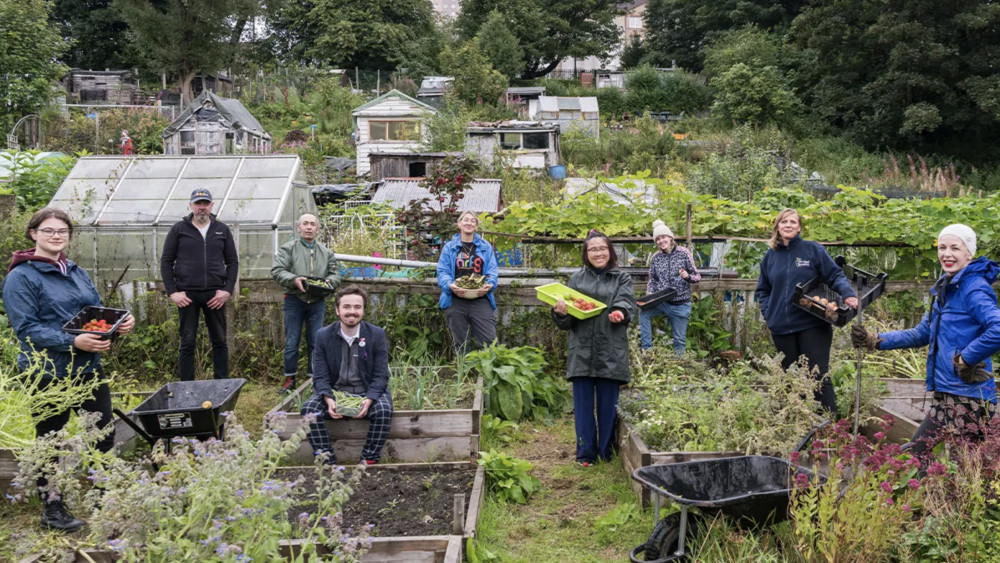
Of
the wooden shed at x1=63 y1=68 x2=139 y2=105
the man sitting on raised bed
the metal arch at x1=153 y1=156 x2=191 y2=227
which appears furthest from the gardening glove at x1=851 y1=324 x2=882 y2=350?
the wooden shed at x1=63 y1=68 x2=139 y2=105

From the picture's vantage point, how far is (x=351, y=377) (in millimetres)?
5051

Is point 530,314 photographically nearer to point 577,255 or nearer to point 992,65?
point 577,255

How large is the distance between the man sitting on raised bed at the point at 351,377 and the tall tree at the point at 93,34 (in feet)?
144

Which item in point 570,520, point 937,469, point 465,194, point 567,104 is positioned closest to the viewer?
point 937,469

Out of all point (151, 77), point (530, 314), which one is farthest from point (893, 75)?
point (151, 77)

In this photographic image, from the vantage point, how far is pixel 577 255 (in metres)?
8.12

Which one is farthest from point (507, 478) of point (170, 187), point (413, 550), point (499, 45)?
point (499, 45)

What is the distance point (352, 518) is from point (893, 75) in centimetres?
2848

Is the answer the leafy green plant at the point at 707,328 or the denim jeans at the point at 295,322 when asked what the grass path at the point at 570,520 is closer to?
the denim jeans at the point at 295,322

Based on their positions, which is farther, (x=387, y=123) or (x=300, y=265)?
(x=387, y=123)

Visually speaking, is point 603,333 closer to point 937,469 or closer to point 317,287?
point 937,469

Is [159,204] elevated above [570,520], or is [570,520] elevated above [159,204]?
[159,204]

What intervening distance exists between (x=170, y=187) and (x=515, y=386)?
570 centimetres

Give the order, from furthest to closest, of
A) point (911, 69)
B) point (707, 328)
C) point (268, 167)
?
point (911, 69), point (268, 167), point (707, 328)
